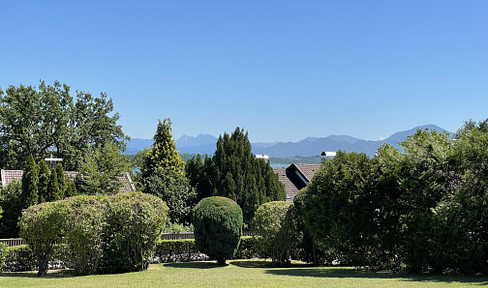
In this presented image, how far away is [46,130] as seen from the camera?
4647 cm

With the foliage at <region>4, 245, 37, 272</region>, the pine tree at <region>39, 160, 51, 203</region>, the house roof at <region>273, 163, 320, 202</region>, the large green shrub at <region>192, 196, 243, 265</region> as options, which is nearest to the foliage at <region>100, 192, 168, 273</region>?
the large green shrub at <region>192, 196, 243, 265</region>

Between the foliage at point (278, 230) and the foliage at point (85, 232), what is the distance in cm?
789

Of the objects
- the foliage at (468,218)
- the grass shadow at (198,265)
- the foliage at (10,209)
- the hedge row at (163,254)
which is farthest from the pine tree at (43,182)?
the foliage at (468,218)

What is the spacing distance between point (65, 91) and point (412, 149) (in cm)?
4114

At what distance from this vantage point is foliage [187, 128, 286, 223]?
3172cm

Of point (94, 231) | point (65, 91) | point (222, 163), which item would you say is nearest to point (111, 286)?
point (94, 231)

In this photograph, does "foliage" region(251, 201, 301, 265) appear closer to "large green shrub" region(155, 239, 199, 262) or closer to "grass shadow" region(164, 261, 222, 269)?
"grass shadow" region(164, 261, 222, 269)

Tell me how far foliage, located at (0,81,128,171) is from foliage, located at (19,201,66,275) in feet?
88.2

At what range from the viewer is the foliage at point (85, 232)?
16.6 meters

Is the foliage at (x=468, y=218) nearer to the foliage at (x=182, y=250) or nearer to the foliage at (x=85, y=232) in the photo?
the foliage at (x=182, y=250)

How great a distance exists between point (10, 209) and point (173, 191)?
1021cm

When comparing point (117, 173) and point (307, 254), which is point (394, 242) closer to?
point (307, 254)

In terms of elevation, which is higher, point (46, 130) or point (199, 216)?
point (46, 130)

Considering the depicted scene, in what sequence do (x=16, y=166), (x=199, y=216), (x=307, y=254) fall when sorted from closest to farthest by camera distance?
(x=199, y=216), (x=307, y=254), (x=16, y=166)
